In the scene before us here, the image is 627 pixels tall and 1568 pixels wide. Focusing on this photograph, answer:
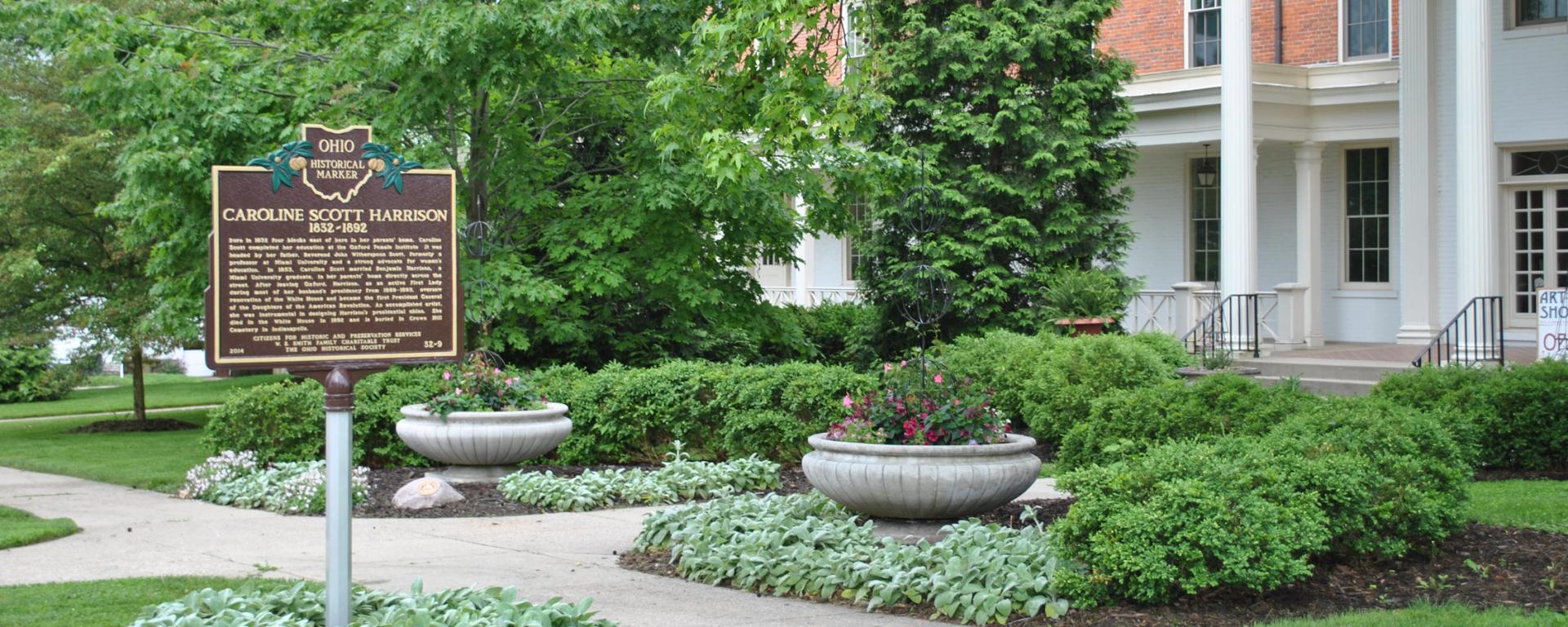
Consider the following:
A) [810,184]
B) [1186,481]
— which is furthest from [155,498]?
[1186,481]

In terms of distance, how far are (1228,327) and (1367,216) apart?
4873 mm

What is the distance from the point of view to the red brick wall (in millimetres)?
23039

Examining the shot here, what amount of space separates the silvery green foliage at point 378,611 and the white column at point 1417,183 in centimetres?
1620

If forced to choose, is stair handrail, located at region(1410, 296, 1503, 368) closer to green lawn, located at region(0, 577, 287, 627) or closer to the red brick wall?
the red brick wall

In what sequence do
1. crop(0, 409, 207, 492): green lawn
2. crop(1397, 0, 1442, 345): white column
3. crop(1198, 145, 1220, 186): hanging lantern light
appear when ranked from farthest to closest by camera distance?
crop(1198, 145, 1220, 186): hanging lantern light → crop(1397, 0, 1442, 345): white column → crop(0, 409, 207, 492): green lawn

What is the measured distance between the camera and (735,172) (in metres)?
10.8

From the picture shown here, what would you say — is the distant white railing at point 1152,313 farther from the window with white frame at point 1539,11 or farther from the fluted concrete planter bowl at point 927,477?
the fluted concrete planter bowl at point 927,477

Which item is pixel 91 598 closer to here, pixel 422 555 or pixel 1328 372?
pixel 422 555

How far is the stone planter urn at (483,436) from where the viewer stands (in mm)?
13242

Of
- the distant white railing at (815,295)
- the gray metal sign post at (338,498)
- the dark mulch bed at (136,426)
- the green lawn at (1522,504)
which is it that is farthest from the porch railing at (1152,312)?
the gray metal sign post at (338,498)

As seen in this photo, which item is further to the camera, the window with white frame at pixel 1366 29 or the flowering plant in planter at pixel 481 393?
the window with white frame at pixel 1366 29

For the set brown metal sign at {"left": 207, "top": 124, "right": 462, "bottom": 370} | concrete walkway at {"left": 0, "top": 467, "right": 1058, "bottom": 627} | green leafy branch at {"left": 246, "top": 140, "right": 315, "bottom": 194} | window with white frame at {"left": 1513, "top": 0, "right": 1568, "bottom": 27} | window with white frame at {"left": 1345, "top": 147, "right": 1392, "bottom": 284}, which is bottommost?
concrete walkway at {"left": 0, "top": 467, "right": 1058, "bottom": 627}

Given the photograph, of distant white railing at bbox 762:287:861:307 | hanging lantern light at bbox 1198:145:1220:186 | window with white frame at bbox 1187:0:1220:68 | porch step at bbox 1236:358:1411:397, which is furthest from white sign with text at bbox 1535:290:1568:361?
distant white railing at bbox 762:287:861:307

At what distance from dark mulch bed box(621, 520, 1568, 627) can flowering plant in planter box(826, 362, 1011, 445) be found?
1.52 meters
